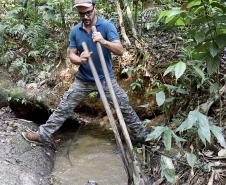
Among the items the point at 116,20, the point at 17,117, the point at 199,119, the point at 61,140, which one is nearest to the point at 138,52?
the point at 116,20

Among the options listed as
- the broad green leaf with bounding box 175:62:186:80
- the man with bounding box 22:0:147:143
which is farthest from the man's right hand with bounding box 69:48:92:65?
the broad green leaf with bounding box 175:62:186:80

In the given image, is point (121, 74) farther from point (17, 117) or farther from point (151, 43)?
point (17, 117)

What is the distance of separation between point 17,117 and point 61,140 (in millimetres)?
1022

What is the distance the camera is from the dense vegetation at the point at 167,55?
2932mm

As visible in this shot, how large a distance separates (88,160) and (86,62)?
1289 mm

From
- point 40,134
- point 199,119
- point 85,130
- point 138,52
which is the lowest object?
point 85,130

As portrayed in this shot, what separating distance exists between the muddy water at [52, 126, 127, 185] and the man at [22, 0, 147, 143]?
410mm

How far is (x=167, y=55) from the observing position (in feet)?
18.6

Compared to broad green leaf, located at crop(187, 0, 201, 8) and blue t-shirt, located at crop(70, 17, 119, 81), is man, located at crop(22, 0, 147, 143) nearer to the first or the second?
blue t-shirt, located at crop(70, 17, 119, 81)

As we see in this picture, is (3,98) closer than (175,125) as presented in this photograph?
No

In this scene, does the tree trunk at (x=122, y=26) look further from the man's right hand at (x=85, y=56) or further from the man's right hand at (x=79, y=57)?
the man's right hand at (x=85, y=56)

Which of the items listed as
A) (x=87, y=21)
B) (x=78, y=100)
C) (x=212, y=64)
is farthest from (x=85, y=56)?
(x=212, y=64)

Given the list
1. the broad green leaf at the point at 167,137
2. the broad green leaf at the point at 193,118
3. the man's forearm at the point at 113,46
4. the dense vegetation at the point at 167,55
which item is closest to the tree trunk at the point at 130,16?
the dense vegetation at the point at 167,55

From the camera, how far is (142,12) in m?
7.05
